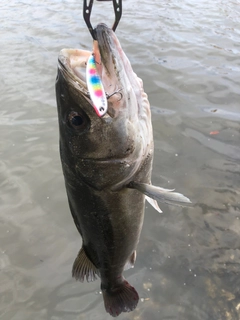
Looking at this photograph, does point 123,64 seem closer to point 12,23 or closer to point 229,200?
point 229,200

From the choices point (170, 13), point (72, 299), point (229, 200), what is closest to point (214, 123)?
point (229, 200)

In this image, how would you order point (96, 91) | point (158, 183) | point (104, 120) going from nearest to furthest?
point (96, 91) → point (104, 120) → point (158, 183)

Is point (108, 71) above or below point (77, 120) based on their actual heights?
above

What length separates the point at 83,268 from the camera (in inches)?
96.3

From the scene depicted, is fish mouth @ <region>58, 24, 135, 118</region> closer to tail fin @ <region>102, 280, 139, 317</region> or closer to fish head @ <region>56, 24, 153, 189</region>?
fish head @ <region>56, 24, 153, 189</region>

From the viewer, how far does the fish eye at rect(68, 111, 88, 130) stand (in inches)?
72.7

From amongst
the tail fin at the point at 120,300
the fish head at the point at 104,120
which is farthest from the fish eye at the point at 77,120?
the tail fin at the point at 120,300

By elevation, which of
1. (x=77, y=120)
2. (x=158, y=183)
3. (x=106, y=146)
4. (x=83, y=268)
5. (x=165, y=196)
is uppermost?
(x=77, y=120)

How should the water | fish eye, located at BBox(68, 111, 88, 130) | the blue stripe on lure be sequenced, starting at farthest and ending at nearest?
the water
fish eye, located at BBox(68, 111, 88, 130)
the blue stripe on lure

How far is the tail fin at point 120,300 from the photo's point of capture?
8.23 feet

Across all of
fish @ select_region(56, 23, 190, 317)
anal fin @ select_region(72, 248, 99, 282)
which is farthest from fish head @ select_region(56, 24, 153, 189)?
anal fin @ select_region(72, 248, 99, 282)

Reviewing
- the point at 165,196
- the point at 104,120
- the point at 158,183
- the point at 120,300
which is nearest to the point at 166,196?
the point at 165,196

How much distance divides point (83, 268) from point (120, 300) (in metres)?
0.41

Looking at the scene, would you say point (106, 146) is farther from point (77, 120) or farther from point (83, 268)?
point (83, 268)
